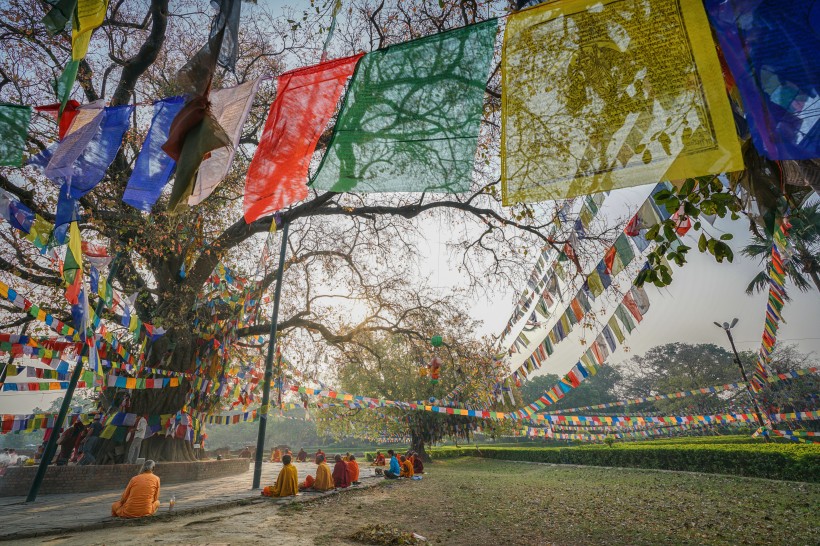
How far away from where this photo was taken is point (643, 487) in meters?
10.4

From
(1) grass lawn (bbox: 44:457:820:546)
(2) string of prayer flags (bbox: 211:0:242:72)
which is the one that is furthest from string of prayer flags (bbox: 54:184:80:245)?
(1) grass lawn (bbox: 44:457:820:546)

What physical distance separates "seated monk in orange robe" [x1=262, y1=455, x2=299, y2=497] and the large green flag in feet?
23.1

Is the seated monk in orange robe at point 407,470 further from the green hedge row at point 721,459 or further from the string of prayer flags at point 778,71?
the string of prayer flags at point 778,71

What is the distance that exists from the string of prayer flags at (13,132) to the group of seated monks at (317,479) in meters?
6.53

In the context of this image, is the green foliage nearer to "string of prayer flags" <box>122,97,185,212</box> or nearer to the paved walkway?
"string of prayer flags" <box>122,97,185,212</box>

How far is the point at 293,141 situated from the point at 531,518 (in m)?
6.86

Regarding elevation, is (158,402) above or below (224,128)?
below

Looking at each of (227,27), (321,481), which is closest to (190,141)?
(227,27)

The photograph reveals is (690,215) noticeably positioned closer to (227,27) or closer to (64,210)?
(227,27)

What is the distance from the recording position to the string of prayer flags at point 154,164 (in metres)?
4.62

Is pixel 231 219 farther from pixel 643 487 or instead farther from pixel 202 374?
pixel 643 487

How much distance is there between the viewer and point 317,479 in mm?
9547

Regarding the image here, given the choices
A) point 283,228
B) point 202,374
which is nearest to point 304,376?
point 202,374

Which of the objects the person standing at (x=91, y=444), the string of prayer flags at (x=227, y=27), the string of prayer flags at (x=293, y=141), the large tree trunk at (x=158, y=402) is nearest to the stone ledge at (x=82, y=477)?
the large tree trunk at (x=158, y=402)
